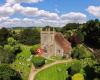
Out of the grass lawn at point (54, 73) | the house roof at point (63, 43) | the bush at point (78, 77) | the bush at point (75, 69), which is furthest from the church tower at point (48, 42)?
the bush at point (78, 77)

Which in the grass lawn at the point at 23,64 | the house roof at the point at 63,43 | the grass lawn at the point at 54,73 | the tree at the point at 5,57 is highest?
the house roof at the point at 63,43

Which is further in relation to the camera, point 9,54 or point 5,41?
point 5,41

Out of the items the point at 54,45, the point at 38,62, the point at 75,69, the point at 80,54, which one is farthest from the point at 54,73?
the point at 54,45

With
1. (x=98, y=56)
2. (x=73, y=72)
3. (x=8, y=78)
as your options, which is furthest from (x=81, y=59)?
(x=8, y=78)

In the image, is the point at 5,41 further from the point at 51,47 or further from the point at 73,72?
the point at 73,72

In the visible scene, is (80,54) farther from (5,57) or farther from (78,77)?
(5,57)

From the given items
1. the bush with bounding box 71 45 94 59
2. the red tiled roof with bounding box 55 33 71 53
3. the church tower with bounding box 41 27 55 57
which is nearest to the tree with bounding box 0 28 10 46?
the church tower with bounding box 41 27 55 57

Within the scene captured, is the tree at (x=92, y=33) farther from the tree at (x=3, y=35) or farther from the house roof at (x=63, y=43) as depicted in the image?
the tree at (x=3, y=35)

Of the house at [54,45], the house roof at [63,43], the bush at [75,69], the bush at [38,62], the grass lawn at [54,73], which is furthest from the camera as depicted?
the house roof at [63,43]
